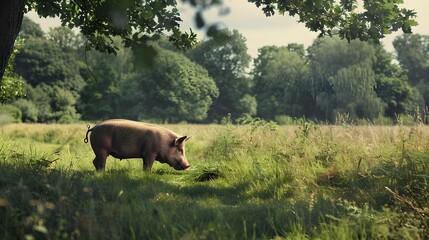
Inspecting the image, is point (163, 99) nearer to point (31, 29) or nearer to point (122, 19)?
point (31, 29)

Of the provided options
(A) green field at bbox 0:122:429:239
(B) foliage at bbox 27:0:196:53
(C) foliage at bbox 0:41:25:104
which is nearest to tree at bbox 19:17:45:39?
(C) foliage at bbox 0:41:25:104

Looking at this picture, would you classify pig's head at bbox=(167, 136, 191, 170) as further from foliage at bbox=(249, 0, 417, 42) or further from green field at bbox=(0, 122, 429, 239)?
foliage at bbox=(249, 0, 417, 42)

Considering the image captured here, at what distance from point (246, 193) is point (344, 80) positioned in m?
39.8

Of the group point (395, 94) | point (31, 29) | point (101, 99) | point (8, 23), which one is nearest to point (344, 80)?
point (395, 94)

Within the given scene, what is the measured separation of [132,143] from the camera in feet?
31.0

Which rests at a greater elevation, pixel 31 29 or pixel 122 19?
pixel 31 29

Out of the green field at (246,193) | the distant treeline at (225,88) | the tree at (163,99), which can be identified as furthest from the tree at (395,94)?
the green field at (246,193)

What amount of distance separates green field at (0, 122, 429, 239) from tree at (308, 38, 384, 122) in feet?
108

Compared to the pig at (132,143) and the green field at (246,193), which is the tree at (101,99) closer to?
the green field at (246,193)

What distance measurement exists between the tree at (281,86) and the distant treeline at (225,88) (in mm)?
120

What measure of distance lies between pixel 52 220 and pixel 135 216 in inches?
34.4

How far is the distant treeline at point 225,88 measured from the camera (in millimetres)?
45219

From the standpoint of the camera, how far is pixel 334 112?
148 feet

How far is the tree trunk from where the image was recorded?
233 inches
